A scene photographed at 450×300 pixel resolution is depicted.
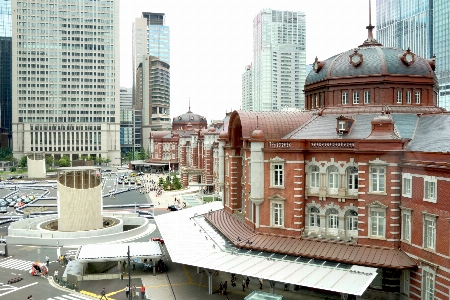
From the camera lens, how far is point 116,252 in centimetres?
4472

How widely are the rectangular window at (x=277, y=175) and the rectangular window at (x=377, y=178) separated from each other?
8519 millimetres

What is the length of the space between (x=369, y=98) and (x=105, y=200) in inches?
Answer: 2756

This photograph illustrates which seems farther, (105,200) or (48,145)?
(48,145)

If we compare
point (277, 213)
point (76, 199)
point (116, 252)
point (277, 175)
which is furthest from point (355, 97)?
point (76, 199)

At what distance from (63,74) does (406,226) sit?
184m

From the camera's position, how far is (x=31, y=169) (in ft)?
466

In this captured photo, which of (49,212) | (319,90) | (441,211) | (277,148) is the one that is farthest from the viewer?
(49,212)

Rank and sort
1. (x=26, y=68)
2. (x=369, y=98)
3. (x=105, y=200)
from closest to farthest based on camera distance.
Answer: (x=369, y=98) → (x=105, y=200) → (x=26, y=68)

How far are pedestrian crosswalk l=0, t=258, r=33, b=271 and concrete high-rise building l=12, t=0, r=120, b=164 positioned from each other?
151098 mm

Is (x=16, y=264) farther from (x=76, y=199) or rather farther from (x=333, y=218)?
(x=333, y=218)

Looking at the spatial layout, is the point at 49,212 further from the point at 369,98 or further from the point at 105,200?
the point at 369,98

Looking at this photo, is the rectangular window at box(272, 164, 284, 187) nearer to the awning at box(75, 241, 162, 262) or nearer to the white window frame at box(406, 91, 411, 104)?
the awning at box(75, 241, 162, 262)

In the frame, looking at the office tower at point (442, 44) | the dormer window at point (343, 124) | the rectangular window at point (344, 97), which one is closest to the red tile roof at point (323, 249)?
the dormer window at point (343, 124)

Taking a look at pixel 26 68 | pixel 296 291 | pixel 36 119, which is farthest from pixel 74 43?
pixel 296 291
